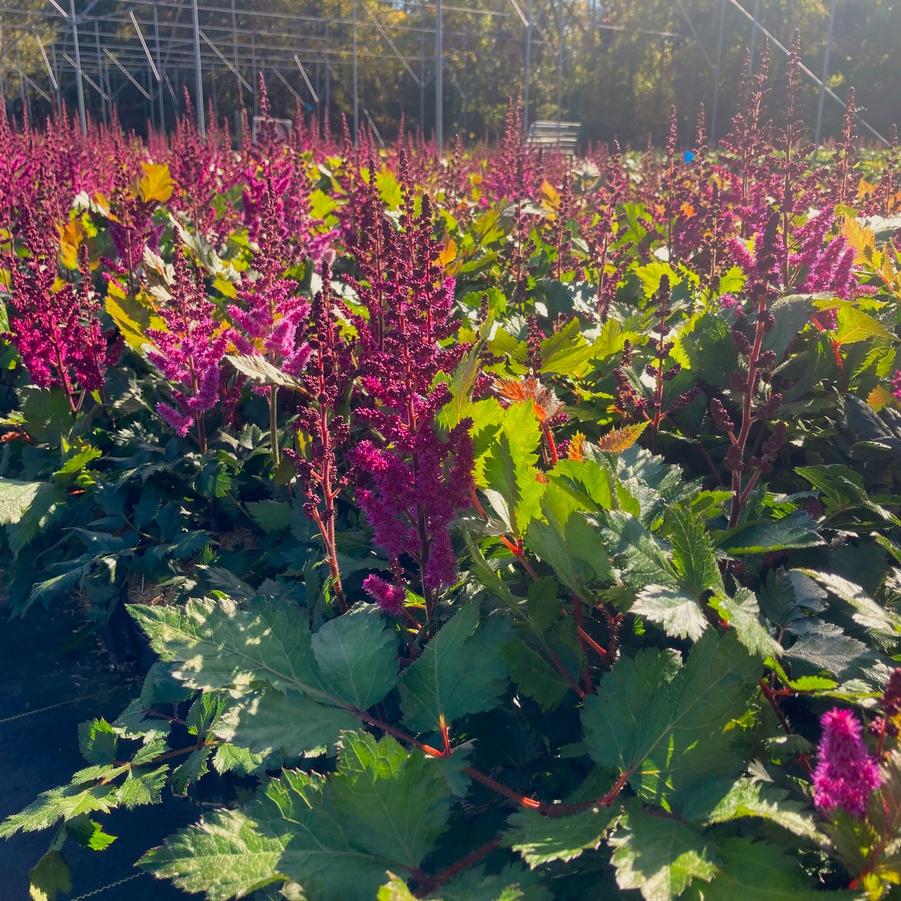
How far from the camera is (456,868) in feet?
3.56

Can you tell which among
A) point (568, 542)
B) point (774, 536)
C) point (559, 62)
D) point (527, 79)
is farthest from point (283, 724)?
point (559, 62)

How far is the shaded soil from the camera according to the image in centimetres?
211

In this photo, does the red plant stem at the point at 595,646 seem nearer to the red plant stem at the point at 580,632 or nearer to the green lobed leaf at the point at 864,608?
the red plant stem at the point at 580,632

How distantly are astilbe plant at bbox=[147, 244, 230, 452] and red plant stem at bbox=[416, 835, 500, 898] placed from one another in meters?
1.49

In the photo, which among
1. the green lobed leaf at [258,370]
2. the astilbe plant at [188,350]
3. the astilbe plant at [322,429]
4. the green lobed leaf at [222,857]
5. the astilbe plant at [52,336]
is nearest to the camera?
the green lobed leaf at [222,857]

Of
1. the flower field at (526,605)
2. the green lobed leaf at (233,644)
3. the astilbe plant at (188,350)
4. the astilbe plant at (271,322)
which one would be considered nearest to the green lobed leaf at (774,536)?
the flower field at (526,605)

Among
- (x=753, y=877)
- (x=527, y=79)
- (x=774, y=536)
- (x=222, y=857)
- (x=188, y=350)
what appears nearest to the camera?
(x=753, y=877)

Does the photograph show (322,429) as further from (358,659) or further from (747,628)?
(747,628)

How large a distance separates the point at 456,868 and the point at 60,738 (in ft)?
6.27

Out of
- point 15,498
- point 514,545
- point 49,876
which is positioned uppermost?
point 514,545

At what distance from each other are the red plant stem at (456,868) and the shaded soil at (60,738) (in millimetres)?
1219

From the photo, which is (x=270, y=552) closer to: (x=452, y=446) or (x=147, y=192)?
(x=452, y=446)

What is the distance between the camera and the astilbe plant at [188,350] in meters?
2.30

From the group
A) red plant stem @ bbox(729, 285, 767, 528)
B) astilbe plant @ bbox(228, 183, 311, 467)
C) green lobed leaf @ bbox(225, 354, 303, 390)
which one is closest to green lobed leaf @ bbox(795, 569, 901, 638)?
red plant stem @ bbox(729, 285, 767, 528)
